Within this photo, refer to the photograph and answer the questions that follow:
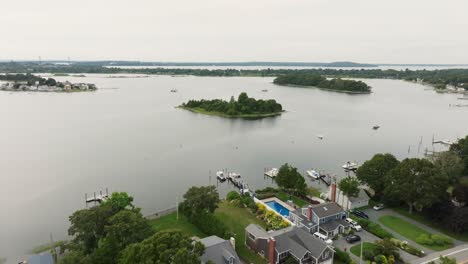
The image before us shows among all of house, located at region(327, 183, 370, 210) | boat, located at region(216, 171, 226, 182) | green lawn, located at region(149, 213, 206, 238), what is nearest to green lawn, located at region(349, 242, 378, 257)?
house, located at region(327, 183, 370, 210)

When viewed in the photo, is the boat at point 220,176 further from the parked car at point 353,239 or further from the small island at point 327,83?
the small island at point 327,83

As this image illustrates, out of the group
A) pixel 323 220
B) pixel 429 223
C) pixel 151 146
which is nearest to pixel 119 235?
pixel 323 220

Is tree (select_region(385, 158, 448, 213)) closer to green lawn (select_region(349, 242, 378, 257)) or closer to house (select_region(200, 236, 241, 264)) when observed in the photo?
green lawn (select_region(349, 242, 378, 257))

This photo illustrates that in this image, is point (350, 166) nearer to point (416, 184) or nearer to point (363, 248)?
point (416, 184)

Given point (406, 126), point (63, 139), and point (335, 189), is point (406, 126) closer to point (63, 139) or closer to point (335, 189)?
point (335, 189)

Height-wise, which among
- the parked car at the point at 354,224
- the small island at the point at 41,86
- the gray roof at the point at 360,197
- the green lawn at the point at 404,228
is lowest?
the green lawn at the point at 404,228

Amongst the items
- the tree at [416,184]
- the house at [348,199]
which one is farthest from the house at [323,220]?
the tree at [416,184]

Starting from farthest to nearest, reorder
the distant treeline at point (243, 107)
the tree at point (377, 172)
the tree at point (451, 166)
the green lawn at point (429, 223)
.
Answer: the distant treeline at point (243, 107) → the tree at point (451, 166) → the tree at point (377, 172) → the green lawn at point (429, 223)
